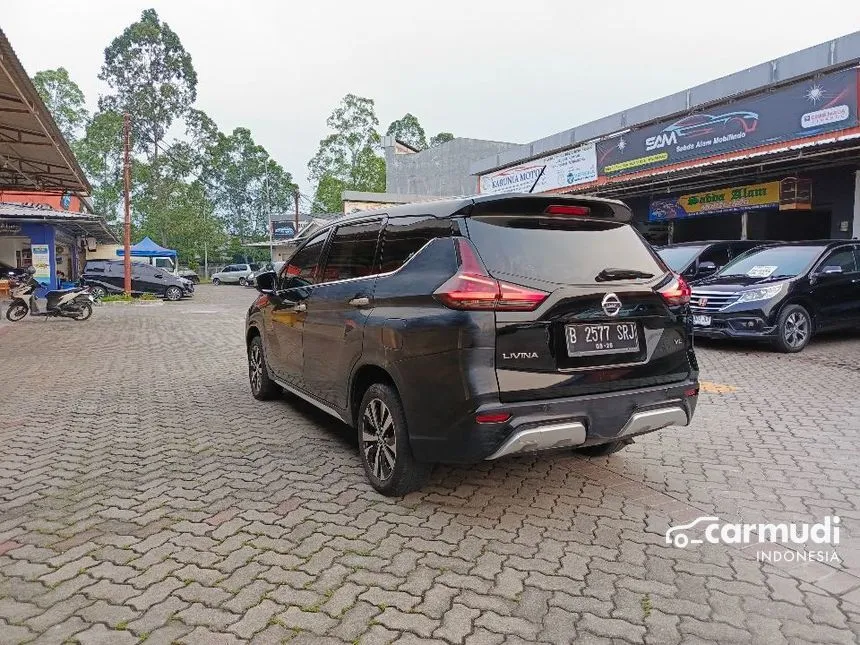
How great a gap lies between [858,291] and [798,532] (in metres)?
7.80

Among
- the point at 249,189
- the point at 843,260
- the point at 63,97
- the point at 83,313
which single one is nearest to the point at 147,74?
the point at 63,97

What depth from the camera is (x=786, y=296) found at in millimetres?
8352

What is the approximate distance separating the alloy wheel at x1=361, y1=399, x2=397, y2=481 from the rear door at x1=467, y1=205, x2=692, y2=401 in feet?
2.77

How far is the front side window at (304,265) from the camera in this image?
465 centimetres

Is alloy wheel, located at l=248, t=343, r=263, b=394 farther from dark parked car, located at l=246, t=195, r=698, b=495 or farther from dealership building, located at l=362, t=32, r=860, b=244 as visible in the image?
dealership building, located at l=362, t=32, r=860, b=244

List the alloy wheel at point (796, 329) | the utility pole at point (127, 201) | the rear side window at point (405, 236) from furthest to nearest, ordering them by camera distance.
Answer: the utility pole at point (127, 201) → the alloy wheel at point (796, 329) → the rear side window at point (405, 236)

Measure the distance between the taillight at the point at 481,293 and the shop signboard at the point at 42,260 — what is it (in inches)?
1017

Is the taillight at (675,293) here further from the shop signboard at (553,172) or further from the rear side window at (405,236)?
the shop signboard at (553,172)

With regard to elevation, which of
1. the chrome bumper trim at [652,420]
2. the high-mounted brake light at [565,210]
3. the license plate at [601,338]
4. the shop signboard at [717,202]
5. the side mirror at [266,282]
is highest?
the shop signboard at [717,202]

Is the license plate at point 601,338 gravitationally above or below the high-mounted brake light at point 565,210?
below

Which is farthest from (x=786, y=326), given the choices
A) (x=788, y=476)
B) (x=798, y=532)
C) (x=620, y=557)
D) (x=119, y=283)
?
(x=119, y=283)

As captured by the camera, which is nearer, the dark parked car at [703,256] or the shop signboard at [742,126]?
the dark parked car at [703,256]

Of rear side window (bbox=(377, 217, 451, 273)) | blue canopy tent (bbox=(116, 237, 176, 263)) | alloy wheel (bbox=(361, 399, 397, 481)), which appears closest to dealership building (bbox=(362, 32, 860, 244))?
rear side window (bbox=(377, 217, 451, 273))

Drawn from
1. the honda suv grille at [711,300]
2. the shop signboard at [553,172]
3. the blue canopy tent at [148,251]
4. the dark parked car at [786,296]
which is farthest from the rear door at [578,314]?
the blue canopy tent at [148,251]
